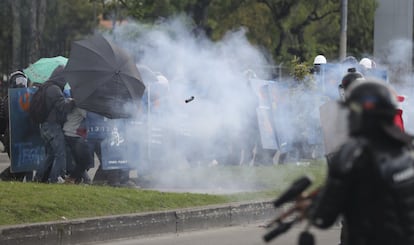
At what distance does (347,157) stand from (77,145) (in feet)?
26.0

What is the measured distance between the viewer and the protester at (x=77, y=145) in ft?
38.6

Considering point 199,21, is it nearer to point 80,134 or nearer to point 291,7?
→ point 291,7

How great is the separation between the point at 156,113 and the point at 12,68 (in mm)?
9868

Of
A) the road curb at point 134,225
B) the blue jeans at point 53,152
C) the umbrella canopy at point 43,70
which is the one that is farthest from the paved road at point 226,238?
the umbrella canopy at point 43,70

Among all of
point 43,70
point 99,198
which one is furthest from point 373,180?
point 43,70

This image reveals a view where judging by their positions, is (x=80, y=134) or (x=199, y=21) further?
(x=199, y=21)

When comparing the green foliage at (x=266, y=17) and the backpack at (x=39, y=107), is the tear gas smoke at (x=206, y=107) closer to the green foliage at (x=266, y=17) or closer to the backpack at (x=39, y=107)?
the backpack at (x=39, y=107)

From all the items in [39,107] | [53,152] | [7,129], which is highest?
[39,107]

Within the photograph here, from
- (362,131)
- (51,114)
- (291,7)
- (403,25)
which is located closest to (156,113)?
(51,114)

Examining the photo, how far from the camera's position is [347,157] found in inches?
166

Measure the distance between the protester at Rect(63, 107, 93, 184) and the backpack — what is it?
1.13ft

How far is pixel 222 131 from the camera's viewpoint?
1427 centimetres

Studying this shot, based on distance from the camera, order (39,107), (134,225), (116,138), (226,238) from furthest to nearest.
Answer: (116,138)
(39,107)
(226,238)
(134,225)

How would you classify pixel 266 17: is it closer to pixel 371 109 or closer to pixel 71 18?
pixel 71 18
